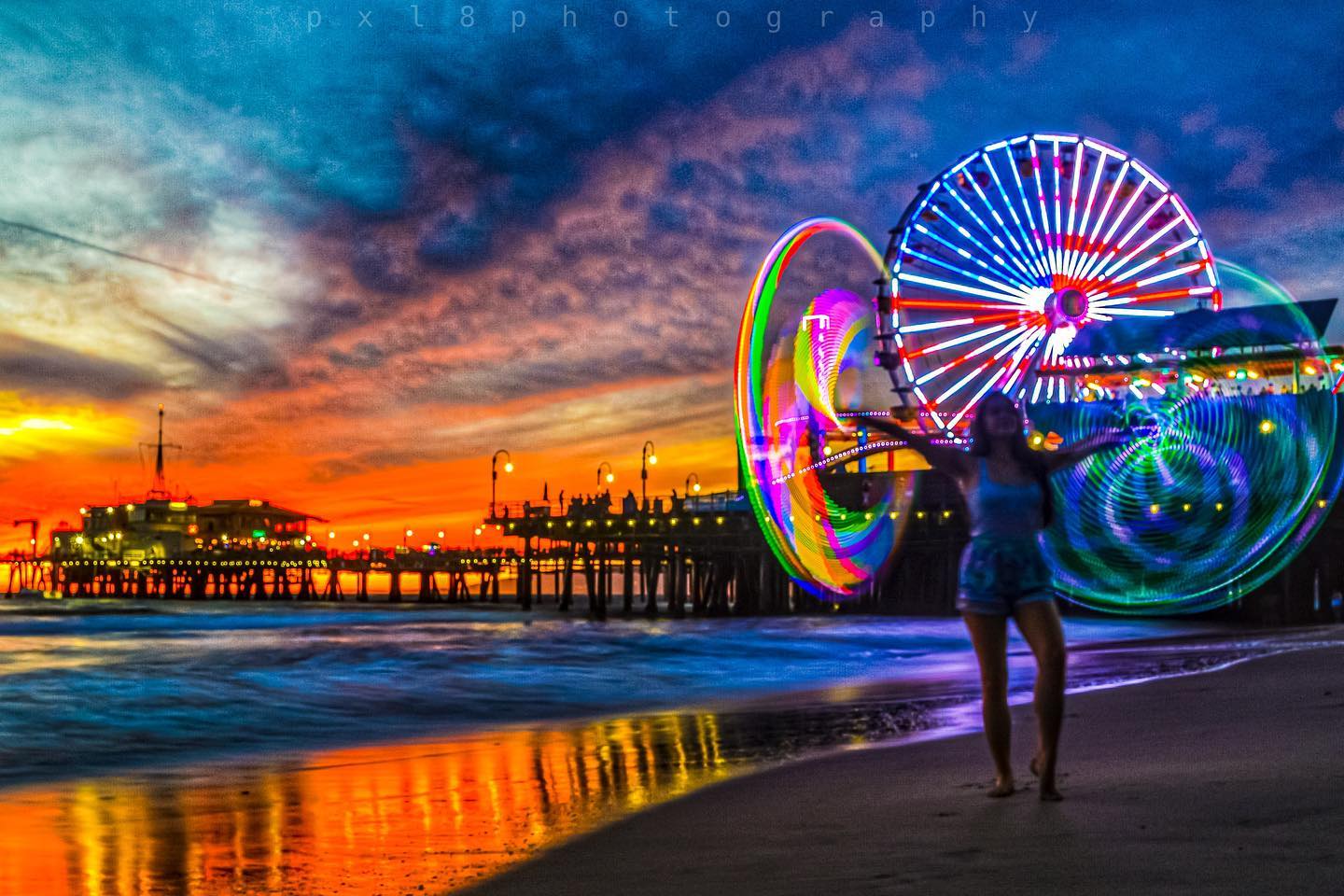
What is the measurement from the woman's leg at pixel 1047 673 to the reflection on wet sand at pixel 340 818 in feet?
7.83

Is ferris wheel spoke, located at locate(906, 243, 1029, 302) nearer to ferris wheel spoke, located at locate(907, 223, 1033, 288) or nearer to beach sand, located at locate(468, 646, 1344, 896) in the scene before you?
ferris wheel spoke, located at locate(907, 223, 1033, 288)

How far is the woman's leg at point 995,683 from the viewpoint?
20.4 feet

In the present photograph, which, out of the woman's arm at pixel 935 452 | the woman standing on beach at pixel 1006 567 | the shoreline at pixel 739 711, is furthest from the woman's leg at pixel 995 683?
the shoreline at pixel 739 711

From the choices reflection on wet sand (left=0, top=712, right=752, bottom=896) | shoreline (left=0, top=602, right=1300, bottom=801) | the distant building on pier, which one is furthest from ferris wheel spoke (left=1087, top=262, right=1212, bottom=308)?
the distant building on pier

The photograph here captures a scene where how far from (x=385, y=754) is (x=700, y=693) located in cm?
962

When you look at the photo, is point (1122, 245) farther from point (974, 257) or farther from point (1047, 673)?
point (1047, 673)

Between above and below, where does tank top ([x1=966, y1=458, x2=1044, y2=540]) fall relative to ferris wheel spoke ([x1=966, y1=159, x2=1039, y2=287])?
below

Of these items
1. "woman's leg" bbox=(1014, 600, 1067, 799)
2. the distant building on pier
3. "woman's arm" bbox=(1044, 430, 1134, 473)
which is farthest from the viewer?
the distant building on pier

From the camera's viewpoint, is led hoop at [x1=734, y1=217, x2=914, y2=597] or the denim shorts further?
led hoop at [x1=734, y1=217, x2=914, y2=597]

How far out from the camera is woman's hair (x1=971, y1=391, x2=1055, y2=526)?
20.4 ft

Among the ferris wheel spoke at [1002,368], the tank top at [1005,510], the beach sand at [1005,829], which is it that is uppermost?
the ferris wheel spoke at [1002,368]

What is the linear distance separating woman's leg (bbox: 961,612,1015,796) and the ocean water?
6.08m

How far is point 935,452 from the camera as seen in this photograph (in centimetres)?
646

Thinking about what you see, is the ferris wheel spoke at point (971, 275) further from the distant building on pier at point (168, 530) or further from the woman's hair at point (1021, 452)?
the distant building on pier at point (168, 530)
